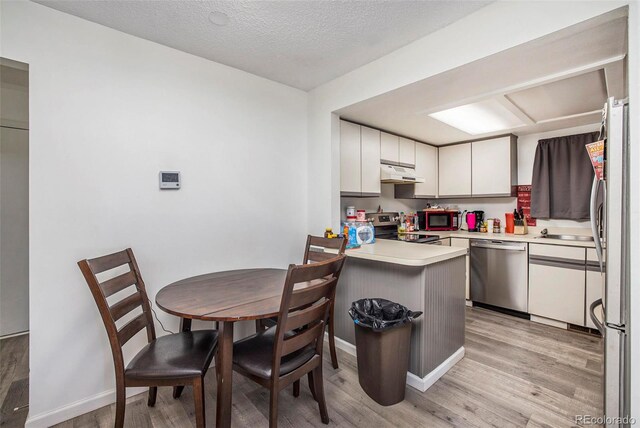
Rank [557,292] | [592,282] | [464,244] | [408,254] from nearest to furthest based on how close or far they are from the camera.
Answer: [408,254], [592,282], [557,292], [464,244]

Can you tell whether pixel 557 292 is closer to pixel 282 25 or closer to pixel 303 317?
pixel 303 317

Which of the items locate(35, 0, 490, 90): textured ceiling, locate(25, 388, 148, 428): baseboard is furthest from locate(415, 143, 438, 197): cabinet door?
locate(25, 388, 148, 428): baseboard

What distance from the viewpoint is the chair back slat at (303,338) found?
1.42m

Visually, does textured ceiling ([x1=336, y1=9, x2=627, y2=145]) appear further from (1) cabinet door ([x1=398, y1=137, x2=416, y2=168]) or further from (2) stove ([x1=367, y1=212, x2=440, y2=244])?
(2) stove ([x1=367, y1=212, x2=440, y2=244])

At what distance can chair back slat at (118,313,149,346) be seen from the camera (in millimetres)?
1514

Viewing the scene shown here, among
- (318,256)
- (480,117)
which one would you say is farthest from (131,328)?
(480,117)

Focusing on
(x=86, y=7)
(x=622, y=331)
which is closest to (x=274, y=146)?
(x=86, y=7)

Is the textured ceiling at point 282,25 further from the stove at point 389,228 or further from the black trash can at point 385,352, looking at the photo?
the stove at point 389,228

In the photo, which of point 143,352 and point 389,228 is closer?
point 143,352

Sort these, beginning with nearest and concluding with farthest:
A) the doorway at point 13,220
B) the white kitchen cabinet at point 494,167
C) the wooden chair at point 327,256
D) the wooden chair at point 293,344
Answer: the wooden chair at point 293,344 < the wooden chair at point 327,256 < the doorway at point 13,220 < the white kitchen cabinet at point 494,167

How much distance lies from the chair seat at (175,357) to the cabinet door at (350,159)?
6.04 feet

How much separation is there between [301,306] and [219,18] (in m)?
1.81

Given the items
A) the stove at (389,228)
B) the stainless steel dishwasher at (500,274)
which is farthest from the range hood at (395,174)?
the stainless steel dishwasher at (500,274)

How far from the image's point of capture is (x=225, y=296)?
1.68 metres
